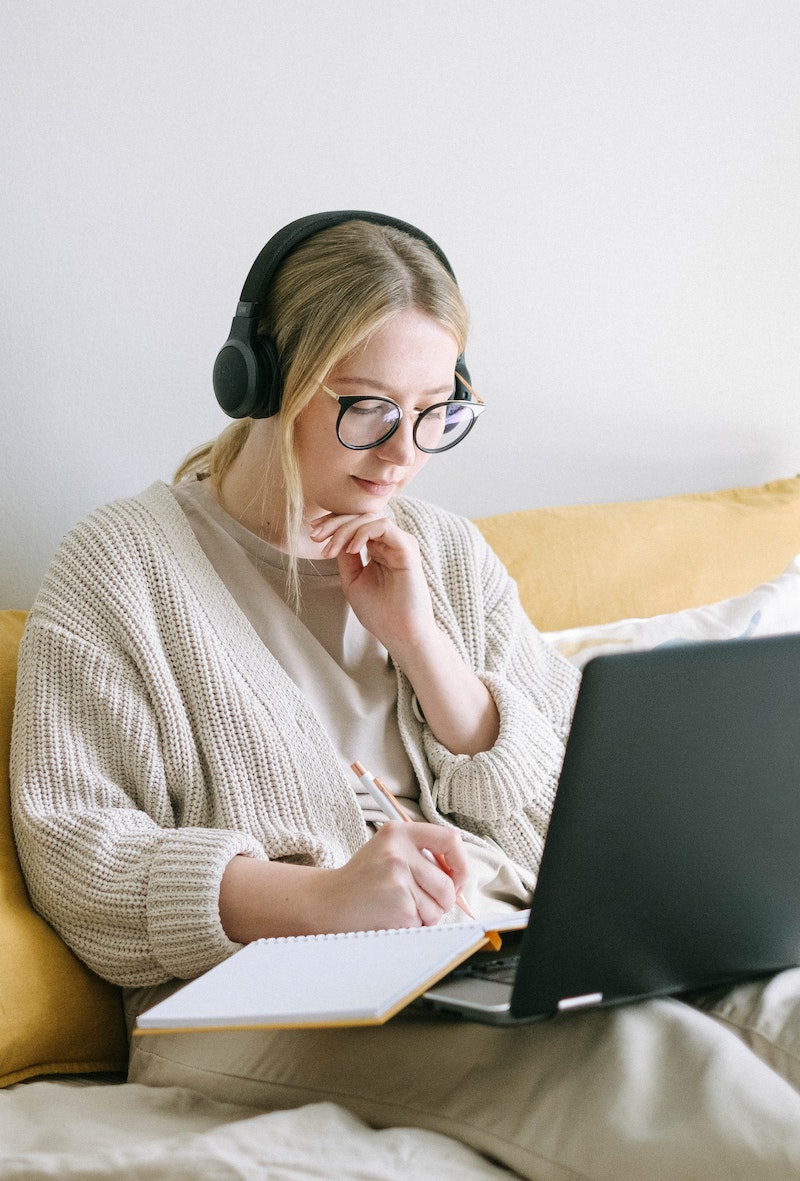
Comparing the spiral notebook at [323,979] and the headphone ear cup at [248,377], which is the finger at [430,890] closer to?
the spiral notebook at [323,979]

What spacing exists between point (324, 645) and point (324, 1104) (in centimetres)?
59

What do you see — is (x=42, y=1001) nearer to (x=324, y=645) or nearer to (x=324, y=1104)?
(x=324, y=1104)

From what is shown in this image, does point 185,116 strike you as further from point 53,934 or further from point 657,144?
point 53,934

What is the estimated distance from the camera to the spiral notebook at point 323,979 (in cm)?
71

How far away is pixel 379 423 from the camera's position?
3.88 ft

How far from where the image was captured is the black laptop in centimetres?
67

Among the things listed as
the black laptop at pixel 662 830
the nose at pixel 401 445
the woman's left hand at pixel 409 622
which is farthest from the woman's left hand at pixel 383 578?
the black laptop at pixel 662 830

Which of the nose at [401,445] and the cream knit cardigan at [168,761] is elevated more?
the nose at [401,445]

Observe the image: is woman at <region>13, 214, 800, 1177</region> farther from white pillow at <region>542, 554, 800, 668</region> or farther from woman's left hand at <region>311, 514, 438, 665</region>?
white pillow at <region>542, 554, 800, 668</region>

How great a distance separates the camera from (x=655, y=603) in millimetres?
1761

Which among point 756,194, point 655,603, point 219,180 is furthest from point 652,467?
point 219,180

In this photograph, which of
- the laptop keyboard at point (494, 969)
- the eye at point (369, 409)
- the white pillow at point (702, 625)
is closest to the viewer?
the laptop keyboard at point (494, 969)

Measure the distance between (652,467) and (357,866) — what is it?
1282mm

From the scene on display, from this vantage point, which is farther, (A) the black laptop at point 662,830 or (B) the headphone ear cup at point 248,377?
(B) the headphone ear cup at point 248,377
